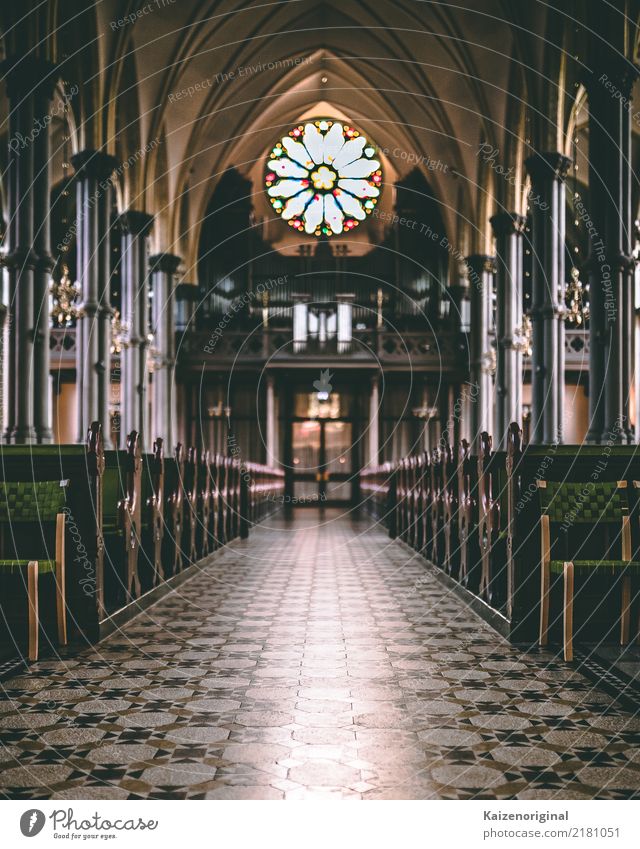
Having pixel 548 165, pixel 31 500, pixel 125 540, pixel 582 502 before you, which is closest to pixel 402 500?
pixel 548 165

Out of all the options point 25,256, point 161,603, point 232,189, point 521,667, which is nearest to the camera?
point 521,667

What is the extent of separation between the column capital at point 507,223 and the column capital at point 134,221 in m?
8.04

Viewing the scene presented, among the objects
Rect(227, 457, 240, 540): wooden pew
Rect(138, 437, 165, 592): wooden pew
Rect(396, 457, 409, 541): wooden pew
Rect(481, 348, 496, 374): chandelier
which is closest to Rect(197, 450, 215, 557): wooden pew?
Rect(227, 457, 240, 540): wooden pew

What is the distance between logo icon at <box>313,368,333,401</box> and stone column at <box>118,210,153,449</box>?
24.1 ft

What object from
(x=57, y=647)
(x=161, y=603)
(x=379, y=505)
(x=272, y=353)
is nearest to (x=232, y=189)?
(x=272, y=353)

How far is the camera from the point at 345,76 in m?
26.0

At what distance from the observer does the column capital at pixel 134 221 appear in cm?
1958

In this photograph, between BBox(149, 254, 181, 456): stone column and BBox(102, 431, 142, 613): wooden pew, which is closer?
BBox(102, 431, 142, 613): wooden pew

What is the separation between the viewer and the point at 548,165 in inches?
616

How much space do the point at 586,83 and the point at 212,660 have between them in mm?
10474

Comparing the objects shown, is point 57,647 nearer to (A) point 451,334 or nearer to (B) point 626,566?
(B) point 626,566

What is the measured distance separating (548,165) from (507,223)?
153 inches

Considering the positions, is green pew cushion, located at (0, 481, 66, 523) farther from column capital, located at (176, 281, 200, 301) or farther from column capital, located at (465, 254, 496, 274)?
column capital, located at (176, 281, 200, 301)

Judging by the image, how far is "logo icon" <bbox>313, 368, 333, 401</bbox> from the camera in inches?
1029
